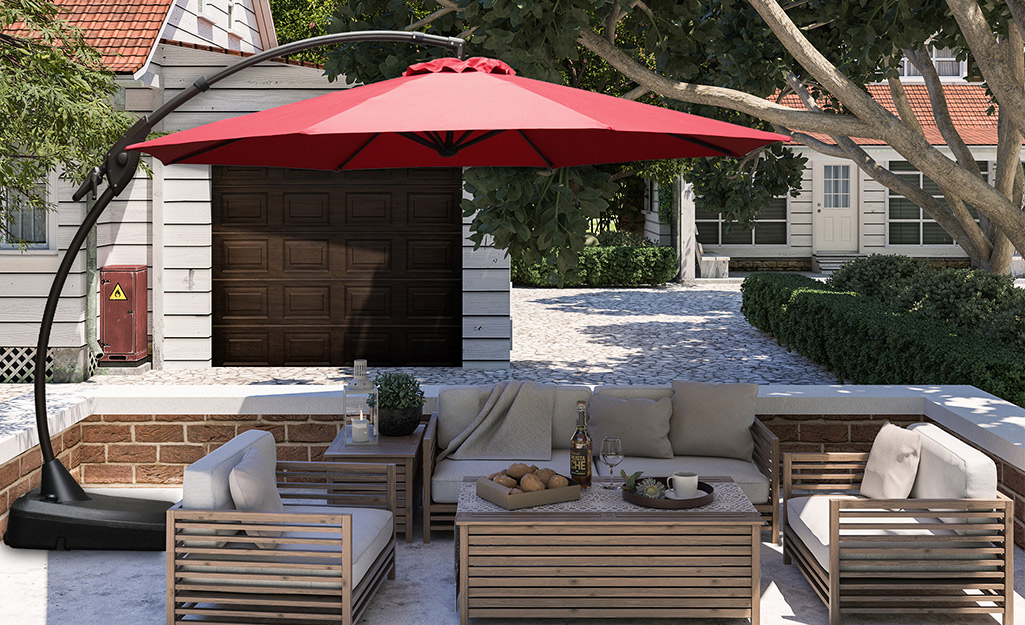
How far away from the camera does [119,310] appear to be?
1143 centimetres

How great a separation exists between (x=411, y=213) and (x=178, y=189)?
259 centimetres

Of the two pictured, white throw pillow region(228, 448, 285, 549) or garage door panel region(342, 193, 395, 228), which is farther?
garage door panel region(342, 193, 395, 228)

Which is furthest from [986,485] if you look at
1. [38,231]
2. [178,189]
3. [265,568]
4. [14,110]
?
[38,231]

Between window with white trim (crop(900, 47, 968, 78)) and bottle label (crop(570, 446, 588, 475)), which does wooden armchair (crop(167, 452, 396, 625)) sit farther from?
window with white trim (crop(900, 47, 968, 78))

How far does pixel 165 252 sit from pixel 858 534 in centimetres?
877

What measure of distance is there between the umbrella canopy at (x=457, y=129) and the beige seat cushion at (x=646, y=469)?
1.79 m

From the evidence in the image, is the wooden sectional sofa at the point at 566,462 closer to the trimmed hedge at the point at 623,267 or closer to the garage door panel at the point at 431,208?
the garage door panel at the point at 431,208

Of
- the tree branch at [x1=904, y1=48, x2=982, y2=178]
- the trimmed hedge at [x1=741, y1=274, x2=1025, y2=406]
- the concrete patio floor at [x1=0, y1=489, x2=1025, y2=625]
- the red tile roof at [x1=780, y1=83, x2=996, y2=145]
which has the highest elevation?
the red tile roof at [x1=780, y1=83, x2=996, y2=145]

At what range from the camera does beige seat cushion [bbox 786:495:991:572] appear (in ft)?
15.6

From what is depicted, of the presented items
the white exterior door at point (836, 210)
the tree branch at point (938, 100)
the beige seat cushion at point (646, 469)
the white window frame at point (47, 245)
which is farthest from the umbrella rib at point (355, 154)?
the white exterior door at point (836, 210)

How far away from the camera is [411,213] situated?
11.7 m

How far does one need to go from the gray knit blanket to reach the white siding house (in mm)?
5184

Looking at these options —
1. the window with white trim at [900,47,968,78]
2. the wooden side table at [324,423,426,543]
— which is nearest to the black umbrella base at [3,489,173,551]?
the wooden side table at [324,423,426,543]

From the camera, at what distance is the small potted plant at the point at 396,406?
6230 millimetres
